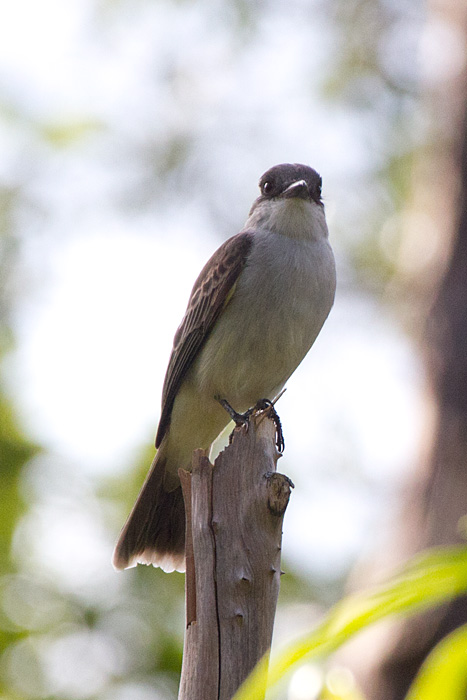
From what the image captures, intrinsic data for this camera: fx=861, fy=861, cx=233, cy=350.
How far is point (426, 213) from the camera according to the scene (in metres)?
7.92

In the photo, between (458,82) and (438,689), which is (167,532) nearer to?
(438,689)

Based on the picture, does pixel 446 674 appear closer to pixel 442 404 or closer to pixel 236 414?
pixel 236 414

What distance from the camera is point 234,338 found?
15.3ft

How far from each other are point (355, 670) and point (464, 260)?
11.0 ft

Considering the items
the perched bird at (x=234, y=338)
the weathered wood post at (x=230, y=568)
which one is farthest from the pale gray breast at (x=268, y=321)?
the weathered wood post at (x=230, y=568)

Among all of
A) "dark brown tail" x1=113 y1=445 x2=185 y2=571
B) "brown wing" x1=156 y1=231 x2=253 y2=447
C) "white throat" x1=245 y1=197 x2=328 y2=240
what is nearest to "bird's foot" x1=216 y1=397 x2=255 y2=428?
"brown wing" x1=156 y1=231 x2=253 y2=447

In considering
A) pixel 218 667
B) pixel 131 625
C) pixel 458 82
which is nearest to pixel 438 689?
pixel 218 667

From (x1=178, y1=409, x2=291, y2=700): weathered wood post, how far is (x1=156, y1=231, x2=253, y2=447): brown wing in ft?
5.82

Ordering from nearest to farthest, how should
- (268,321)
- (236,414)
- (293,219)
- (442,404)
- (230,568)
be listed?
(230,568) → (268,321) → (236,414) → (293,219) → (442,404)

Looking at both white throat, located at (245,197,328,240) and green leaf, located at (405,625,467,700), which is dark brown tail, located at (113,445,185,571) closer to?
white throat, located at (245,197,328,240)

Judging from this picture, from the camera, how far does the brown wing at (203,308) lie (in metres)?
4.81

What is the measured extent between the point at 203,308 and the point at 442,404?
2.30 m

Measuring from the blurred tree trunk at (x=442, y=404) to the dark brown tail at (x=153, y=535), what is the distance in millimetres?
1578

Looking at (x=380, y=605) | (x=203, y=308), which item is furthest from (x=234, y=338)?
(x=380, y=605)
